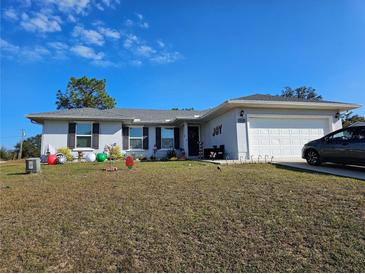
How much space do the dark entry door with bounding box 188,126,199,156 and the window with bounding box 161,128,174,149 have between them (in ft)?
4.31

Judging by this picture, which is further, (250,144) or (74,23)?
(250,144)

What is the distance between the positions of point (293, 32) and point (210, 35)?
3878 mm

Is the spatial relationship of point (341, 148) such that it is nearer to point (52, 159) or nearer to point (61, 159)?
point (61, 159)

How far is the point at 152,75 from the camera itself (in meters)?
16.1

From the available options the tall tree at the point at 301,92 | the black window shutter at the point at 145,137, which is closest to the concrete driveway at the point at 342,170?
the black window shutter at the point at 145,137

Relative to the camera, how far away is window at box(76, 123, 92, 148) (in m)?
14.5

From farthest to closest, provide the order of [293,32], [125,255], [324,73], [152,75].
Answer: [152,75] → [324,73] → [293,32] → [125,255]

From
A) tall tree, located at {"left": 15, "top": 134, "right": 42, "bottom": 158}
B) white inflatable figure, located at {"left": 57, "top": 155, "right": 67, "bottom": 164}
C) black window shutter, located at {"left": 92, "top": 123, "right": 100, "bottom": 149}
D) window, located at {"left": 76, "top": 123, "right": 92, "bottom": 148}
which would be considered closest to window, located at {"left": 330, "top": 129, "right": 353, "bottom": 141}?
black window shutter, located at {"left": 92, "top": 123, "right": 100, "bottom": 149}

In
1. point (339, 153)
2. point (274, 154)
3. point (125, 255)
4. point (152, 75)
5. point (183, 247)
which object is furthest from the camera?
point (152, 75)

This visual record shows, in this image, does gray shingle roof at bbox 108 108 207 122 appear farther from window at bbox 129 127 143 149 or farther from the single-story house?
window at bbox 129 127 143 149

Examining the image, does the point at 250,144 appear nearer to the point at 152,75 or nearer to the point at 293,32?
the point at 293,32

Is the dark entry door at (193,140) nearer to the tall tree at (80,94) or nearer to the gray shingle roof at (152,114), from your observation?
the gray shingle roof at (152,114)

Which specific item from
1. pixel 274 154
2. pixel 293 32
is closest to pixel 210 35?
pixel 293 32

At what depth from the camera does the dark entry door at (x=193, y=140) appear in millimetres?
16578
